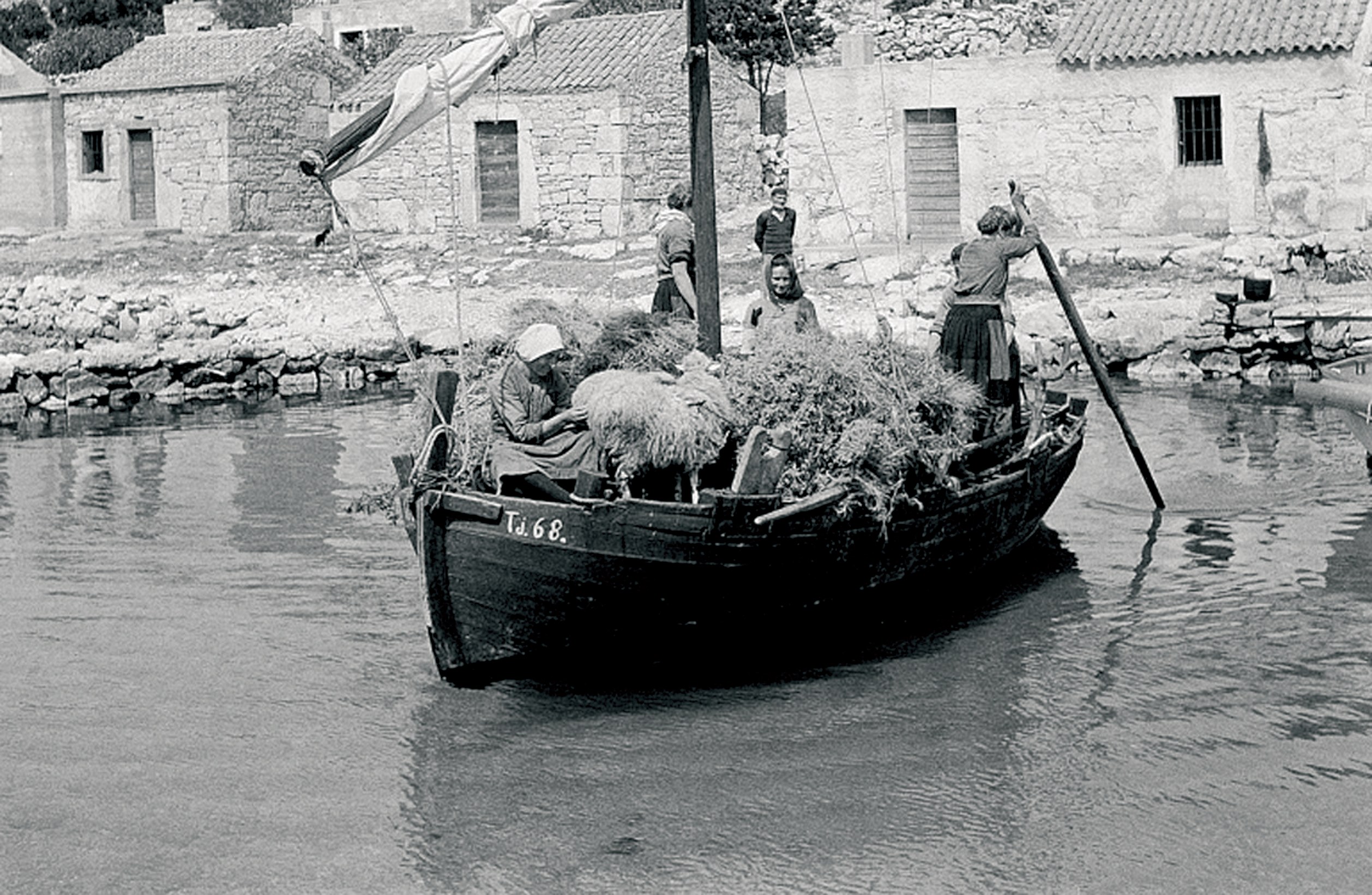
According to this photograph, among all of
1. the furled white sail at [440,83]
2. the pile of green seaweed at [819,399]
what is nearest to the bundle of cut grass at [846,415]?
the pile of green seaweed at [819,399]

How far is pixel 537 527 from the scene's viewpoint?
8766mm

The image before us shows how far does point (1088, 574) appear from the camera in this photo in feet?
40.2

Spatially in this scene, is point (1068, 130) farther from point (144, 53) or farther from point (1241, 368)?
point (144, 53)

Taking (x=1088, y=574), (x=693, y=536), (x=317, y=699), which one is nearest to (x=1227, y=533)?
(x=1088, y=574)

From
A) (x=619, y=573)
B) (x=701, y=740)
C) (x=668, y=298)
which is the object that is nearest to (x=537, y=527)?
(x=619, y=573)

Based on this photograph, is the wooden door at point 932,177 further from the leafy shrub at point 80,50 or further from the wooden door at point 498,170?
the leafy shrub at point 80,50

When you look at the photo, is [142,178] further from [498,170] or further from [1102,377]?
[1102,377]

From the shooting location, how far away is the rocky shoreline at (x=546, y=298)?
21594 millimetres

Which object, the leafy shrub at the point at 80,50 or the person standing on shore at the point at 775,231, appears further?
the leafy shrub at the point at 80,50

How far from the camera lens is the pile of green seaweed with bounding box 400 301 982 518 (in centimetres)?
957

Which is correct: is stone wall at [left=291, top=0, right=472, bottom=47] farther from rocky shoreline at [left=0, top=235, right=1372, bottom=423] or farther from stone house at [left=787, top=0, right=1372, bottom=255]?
stone house at [left=787, top=0, right=1372, bottom=255]

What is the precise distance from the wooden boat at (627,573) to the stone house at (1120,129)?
1454cm

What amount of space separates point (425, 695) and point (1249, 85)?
1874 centimetres

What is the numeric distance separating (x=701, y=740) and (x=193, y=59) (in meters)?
28.0
